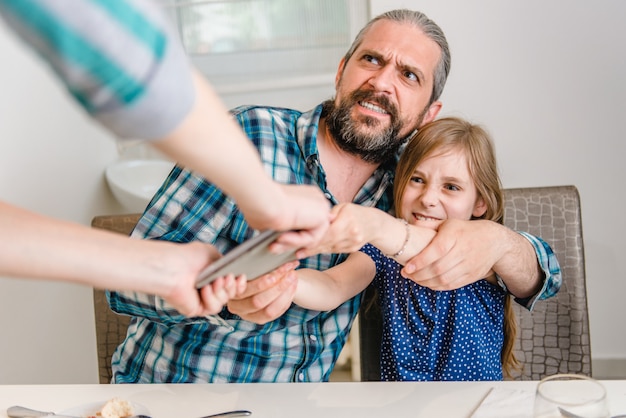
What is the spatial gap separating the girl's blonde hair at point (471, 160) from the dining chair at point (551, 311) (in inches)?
1.7

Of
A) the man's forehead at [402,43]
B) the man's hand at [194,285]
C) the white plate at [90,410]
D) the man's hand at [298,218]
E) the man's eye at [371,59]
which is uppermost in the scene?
the man's forehead at [402,43]

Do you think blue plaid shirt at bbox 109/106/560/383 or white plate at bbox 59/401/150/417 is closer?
white plate at bbox 59/401/150/417

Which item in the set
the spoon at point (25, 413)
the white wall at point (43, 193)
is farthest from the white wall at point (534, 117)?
the spoon at point (25, 413)

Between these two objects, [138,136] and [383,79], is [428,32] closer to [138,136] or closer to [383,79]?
[383,79]

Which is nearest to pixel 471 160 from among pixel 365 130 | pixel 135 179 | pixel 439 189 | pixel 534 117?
pixel 439 189

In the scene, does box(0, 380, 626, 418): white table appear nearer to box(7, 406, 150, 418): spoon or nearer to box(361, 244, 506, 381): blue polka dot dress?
box(7, 406, 150, 418): spoon

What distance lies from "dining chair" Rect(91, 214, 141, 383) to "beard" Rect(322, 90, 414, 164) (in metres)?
0.51

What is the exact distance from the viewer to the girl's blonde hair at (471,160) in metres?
1.50

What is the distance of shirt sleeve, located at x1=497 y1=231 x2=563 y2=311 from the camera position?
1448mm

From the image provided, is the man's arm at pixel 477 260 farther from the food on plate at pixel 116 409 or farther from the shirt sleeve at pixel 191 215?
the food on plate at pixel 116 409

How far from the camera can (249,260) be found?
2.86 feet

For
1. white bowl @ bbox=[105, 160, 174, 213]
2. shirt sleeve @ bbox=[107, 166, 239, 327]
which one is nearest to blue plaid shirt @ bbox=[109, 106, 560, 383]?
shirt sleeve @ bbox=[107, 166, 239, 327]

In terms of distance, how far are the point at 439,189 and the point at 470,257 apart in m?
0.23

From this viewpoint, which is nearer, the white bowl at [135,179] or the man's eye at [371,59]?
the man's eye at [371,59]
